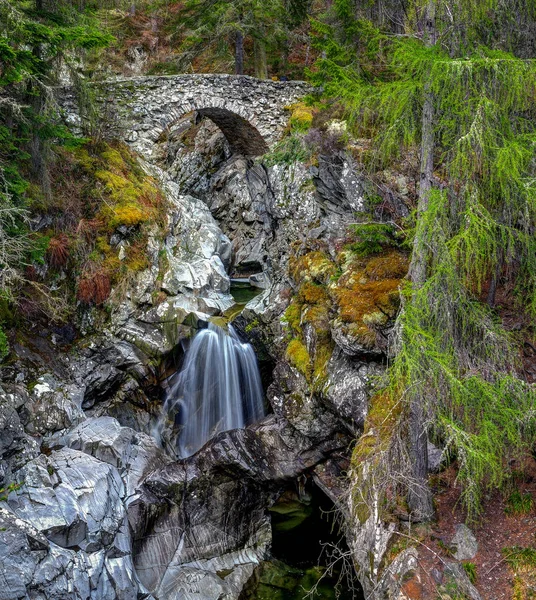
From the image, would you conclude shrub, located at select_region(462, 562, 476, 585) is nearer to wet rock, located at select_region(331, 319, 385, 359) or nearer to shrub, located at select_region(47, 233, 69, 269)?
wet rock, located at select_region(331, 319, 385, 359)

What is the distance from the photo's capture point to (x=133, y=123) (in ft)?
53.3

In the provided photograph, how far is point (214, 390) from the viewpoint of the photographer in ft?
41.2

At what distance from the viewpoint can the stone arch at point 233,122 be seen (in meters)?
16.7

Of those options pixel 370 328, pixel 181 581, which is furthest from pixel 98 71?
pixel 181 581

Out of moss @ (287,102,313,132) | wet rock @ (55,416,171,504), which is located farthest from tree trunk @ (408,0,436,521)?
moss @ (287,102,313,132)

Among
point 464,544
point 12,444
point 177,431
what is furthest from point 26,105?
point 464,544

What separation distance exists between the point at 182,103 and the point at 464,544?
46.6 feet

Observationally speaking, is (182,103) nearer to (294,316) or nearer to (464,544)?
(294,316)

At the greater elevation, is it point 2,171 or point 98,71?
point 98,71

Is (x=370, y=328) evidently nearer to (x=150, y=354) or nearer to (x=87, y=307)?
(x=150, y=354)

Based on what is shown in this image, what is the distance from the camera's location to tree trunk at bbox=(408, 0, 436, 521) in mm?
6879

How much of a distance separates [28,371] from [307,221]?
7.24 meters

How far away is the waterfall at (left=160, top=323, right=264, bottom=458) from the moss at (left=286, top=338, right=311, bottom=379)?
1721 millimetres

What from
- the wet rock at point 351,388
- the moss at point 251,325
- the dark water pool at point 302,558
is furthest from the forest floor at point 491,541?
the moss at point 251,325
